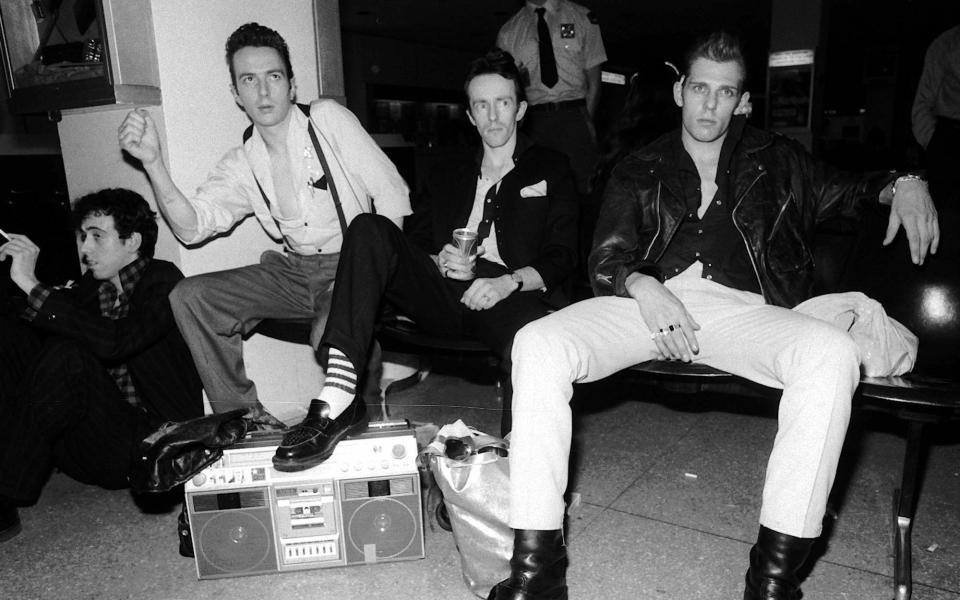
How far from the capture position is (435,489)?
2371mm

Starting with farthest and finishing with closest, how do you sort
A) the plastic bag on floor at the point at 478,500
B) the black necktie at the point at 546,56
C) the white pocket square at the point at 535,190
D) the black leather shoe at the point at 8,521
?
the black necktie at the point at 546,56, the white pocket square at the point at 535,190, the black leather shoe at the point at 8,521, the plastic bag on floor at the point at 478,500

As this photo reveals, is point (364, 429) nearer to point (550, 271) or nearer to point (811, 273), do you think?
point (550, 271)

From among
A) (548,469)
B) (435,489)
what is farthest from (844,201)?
(435,489)

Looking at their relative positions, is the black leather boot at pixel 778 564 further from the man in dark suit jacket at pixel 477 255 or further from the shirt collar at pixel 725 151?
the shirt collar at pixel 725 151

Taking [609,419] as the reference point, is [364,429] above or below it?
above

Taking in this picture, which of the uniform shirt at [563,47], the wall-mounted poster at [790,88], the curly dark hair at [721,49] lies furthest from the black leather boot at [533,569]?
the wall-mounted poster at [790,88]

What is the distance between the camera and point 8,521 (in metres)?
2.38

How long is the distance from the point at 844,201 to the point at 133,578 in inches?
100

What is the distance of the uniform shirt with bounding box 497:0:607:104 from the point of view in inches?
168

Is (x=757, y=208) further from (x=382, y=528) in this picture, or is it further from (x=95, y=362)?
→ (x=95, y=362)

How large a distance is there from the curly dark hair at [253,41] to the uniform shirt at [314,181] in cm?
22

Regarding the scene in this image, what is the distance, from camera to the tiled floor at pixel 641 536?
1994 millimetres

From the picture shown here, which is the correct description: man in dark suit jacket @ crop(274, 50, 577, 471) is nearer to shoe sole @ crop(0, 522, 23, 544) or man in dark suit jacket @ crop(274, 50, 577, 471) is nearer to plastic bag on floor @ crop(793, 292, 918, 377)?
plastic bag on floor @ crop(793, 292, 918, 377)

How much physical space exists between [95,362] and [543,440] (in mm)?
1565
